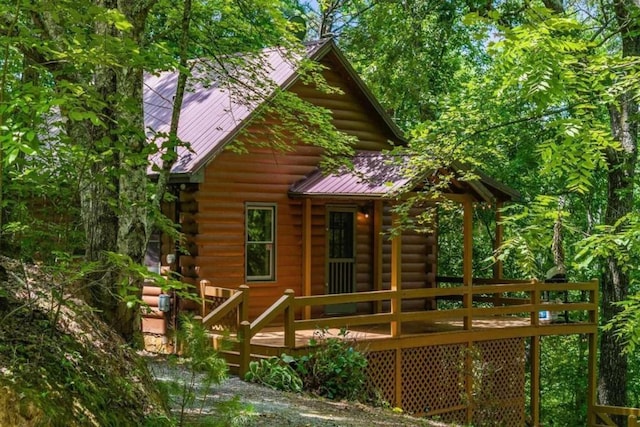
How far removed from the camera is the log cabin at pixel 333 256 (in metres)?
13.0

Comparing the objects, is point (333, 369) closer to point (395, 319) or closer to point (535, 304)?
point (395, 319)

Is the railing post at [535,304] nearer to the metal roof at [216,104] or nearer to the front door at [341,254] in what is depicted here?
the front door at [341,254]

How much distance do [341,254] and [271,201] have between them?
78.6 inches

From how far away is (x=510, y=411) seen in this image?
1453 centimetres

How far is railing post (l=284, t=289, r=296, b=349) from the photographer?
1156 centimetres

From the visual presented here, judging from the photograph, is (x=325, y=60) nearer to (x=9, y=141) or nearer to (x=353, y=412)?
(x=353, y=412)

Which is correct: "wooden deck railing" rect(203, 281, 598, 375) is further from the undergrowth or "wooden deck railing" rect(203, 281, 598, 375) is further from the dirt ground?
the dirt ground

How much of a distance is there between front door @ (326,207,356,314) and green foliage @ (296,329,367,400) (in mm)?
3672

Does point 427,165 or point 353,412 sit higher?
point 427,165

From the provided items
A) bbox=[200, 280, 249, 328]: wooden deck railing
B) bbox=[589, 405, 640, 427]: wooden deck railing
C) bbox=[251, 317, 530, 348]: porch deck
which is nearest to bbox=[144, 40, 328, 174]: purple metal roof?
bbox=[200, 280, 249, 328]: wooden deck railing

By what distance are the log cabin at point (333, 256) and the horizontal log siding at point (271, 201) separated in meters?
0.02

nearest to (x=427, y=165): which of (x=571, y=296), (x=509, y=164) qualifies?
Result: (x=509, y=164)

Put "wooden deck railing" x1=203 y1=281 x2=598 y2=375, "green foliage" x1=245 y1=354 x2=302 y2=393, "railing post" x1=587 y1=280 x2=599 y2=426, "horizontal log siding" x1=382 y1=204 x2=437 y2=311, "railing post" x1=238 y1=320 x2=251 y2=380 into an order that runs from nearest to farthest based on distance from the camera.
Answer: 1. "green foliage" x1=245 y1=354 x2=302 y2=393
2. "railing post" x1=238 y1=320 x2=251 y2=380
3. "wooden deck railing" x1=203 y1=281 x2=598 y2=375
4. "railing post" x1=587 y1=280 x2=599 y2=426
5. "horizontal log siding" x1=382 y1=204 x2=437 y2=311

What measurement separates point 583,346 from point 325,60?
14.3 m
